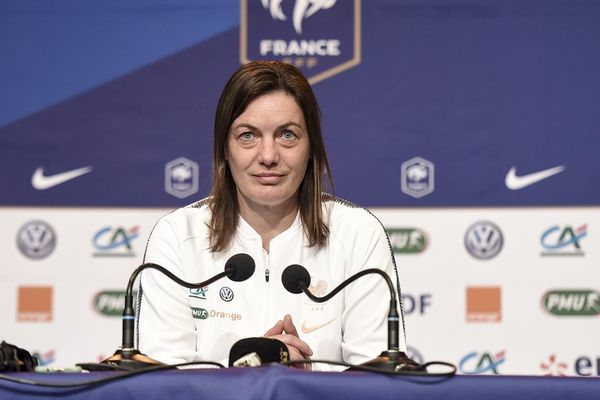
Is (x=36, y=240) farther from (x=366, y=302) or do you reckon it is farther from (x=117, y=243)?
(x=366, y=302)

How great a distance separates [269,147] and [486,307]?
5.01 ft

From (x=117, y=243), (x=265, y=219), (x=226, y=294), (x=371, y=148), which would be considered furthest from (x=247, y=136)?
(x=117, y=243)

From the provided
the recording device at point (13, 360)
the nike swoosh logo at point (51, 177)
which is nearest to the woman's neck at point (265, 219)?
the recording device at point (13, 360)

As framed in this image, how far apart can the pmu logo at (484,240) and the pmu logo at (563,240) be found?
16 centimetres

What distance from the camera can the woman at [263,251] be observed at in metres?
1.95

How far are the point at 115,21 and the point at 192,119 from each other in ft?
1.60

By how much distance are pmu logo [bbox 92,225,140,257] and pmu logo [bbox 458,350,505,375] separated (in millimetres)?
1291

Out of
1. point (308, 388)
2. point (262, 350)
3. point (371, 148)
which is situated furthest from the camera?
point (371, 148)

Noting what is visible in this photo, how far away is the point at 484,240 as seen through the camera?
127 inches

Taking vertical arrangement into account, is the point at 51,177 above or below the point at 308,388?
above

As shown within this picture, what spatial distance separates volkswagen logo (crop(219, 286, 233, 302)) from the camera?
1984 mm

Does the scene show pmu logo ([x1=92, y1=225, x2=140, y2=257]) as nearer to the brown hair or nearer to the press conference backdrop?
the press conference backdrop

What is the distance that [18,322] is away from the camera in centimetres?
335

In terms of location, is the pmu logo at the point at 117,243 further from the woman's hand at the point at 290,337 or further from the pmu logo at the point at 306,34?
the woman's hand at the point at 290,337
